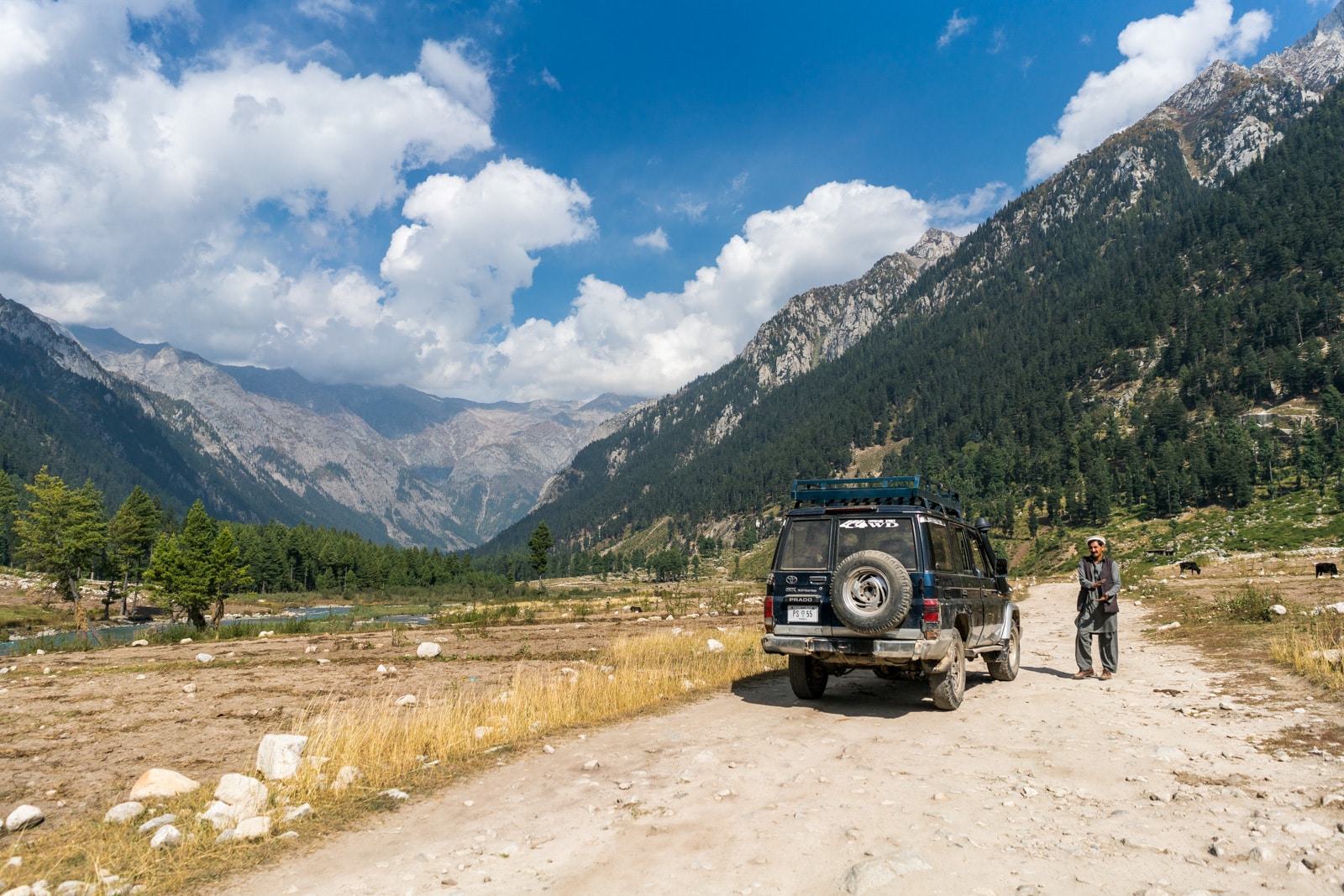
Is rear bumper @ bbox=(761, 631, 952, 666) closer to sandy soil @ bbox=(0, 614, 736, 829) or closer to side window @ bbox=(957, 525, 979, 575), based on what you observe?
side window @ bbox=(957, 525, 979, 575)

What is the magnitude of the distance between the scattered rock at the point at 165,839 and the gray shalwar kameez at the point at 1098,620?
13.9 metres

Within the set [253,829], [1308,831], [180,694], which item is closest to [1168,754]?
[1308,831]

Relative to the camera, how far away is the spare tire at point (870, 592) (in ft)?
30.5

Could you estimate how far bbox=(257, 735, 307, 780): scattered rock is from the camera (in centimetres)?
708

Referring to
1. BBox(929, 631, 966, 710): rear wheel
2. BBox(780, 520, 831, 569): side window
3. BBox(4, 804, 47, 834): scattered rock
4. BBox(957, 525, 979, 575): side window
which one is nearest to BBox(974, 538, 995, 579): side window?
BBox(957, 525, 979, 575): side window

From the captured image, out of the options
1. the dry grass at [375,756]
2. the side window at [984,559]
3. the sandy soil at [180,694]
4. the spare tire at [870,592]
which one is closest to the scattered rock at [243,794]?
the dry grass at [375,756]

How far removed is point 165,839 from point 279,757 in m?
1.82

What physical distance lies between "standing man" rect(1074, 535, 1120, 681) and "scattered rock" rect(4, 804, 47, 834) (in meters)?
15.5

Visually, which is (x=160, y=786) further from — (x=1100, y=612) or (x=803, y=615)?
(x=1100, y=612)

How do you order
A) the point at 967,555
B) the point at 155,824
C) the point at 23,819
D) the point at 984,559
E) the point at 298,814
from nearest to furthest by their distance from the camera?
the point at 155,824, the point at 298,814, the point at 23,819, the point at 967,555, the point at 984,559

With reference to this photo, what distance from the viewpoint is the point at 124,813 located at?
20.4 feet

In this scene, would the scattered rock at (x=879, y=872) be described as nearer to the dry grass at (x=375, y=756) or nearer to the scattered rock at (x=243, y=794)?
the dry grass at (x=375, y=756)

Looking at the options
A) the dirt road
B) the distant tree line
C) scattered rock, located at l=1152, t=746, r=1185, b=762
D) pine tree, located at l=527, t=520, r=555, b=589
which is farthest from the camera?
pine tree, located at l=527, t=520, r=555, b=589

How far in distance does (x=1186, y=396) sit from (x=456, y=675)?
13073cm
